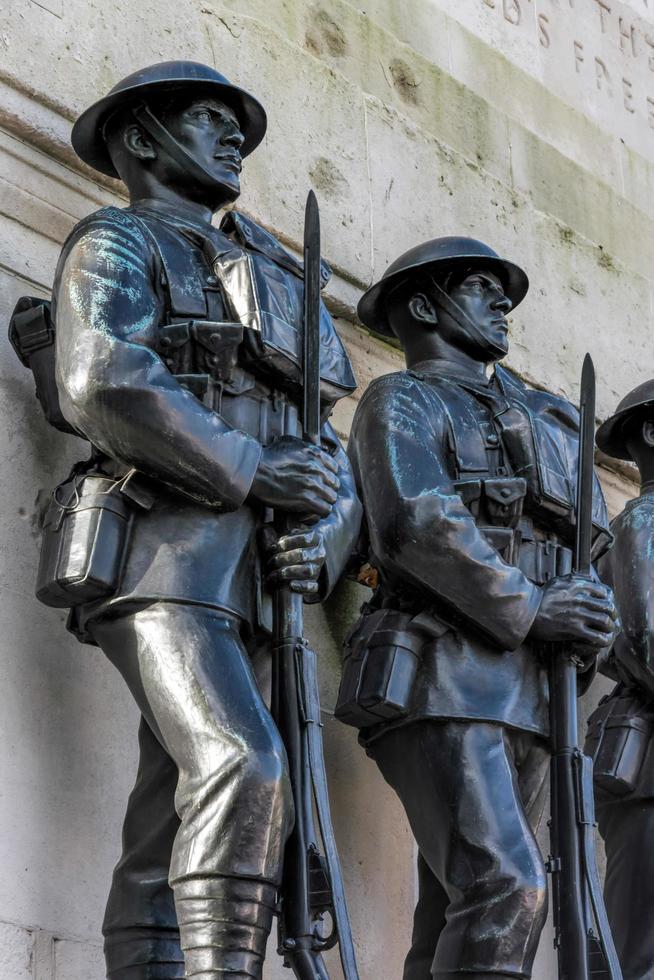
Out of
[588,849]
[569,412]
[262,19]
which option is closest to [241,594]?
[588,849]

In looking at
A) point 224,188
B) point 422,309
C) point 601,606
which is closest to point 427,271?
point 422,309

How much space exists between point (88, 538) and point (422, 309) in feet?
6.29

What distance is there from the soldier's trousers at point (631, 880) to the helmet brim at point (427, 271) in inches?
69.4

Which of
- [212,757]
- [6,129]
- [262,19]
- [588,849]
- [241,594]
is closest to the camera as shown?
[212,757]

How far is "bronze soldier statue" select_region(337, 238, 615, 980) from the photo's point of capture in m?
6.64

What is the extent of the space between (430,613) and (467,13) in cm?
375

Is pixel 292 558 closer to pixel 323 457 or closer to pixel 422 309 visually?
pixel 323 457

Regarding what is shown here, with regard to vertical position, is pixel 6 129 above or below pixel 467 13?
below

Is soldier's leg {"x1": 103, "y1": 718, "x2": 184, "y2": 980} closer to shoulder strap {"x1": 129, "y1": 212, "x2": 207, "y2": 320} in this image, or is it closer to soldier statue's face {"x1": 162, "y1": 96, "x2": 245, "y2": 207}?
shoulder strap {"x1": 129, "y1": 212, "x2": 207, "y2": 320}

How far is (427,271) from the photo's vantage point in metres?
7.74

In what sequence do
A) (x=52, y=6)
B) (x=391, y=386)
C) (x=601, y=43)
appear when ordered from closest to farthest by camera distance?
(x=391, y=386), (x=52, y=6), (x=601, y=43)

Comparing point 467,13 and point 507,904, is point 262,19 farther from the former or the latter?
point 507,904

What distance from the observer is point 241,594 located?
20.9ft

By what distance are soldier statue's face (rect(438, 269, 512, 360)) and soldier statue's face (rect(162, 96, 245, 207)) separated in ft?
3.20
